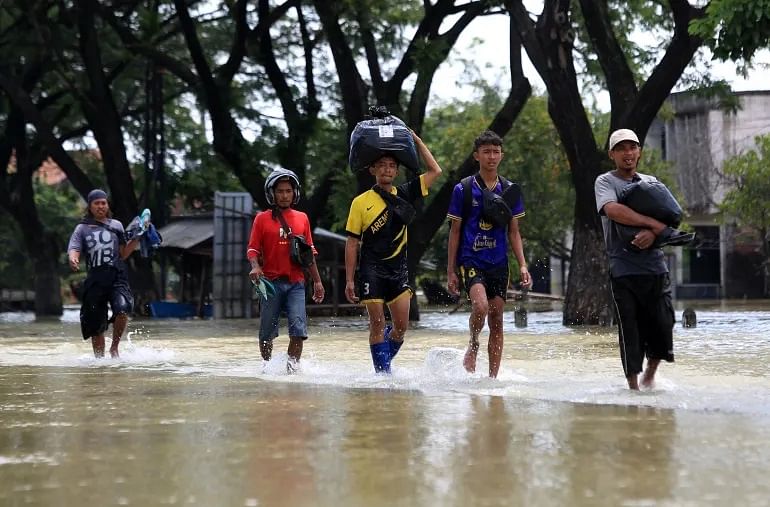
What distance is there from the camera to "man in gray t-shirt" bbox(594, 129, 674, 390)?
22.6ft

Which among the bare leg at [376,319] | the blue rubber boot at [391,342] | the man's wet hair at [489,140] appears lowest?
the blue rubber boot at [391,342]

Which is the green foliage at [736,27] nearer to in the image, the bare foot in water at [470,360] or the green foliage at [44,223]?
the bare foot in water at [470,360]

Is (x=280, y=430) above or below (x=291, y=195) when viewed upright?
below

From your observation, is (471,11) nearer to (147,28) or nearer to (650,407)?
(147,28)

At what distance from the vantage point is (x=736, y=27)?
11211 millimetres

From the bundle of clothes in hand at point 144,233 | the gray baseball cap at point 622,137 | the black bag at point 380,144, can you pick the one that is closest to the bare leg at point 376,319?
the black bag at point 380,144

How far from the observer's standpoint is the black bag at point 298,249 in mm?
8797

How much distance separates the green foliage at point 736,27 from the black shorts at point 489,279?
4.93m

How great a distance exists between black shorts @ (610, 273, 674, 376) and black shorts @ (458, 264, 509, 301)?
0.91 m

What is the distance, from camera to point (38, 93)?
1186 inches

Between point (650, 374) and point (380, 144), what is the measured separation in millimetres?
2359

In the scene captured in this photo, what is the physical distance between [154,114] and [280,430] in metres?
22.4

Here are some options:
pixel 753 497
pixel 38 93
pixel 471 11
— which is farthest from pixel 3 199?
pixel 753 497

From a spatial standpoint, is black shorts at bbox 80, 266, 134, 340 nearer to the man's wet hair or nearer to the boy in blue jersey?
the boy in blue jersey
